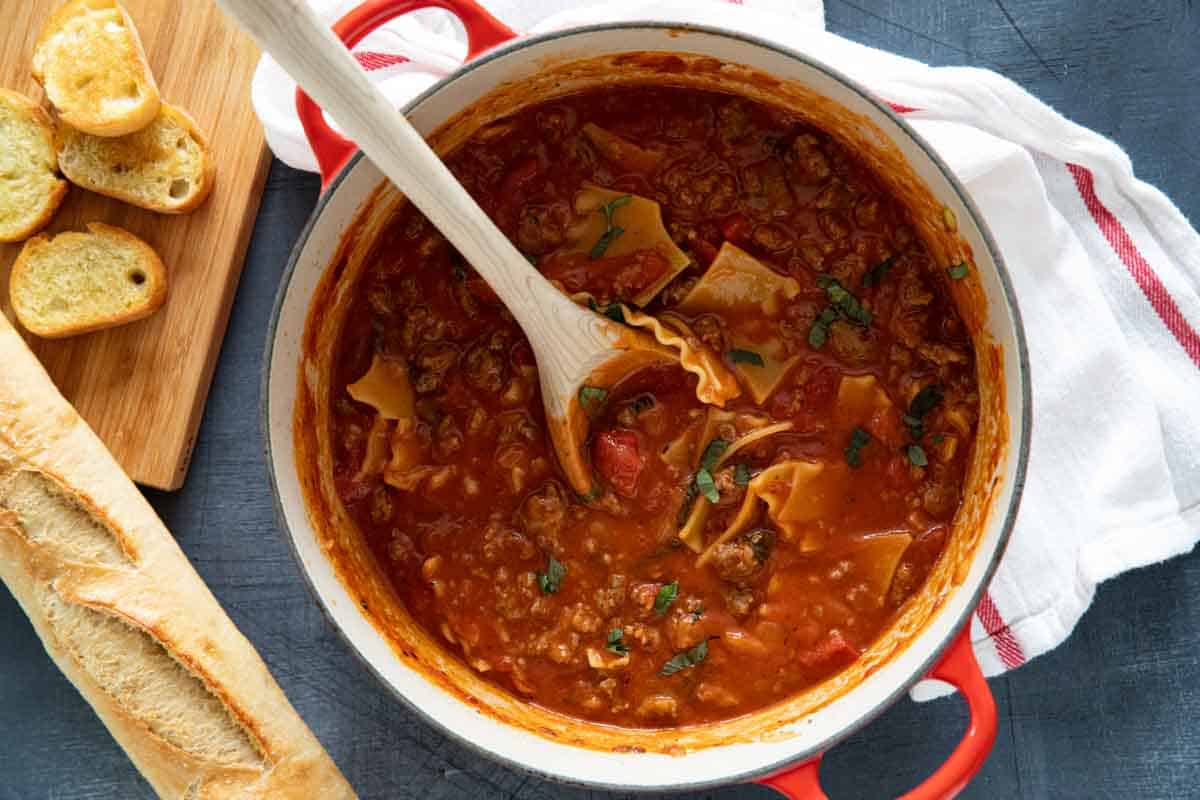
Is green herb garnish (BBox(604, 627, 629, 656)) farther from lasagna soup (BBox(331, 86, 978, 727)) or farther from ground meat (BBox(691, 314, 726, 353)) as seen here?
ground meat (BBox(691, 314, 726, 353))

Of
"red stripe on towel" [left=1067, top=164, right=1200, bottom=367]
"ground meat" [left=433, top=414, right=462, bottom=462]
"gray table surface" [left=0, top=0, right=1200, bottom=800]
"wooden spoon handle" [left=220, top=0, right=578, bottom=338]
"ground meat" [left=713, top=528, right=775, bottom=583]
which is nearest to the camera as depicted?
"wooden spoon handle" [left=220, top=0, right=578, bottom=338]

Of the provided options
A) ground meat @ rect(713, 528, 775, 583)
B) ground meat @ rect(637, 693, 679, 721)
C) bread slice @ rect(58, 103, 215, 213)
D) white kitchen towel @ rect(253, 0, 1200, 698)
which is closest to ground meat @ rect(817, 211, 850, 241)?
white kitchen towel @ rect(253, 0, 1200, 698)

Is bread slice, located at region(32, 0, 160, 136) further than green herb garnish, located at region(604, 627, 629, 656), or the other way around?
bread slice, located at region(32, 0, 160, 136)

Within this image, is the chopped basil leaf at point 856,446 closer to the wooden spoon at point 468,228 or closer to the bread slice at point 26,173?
the wooden spoon at point 468,228

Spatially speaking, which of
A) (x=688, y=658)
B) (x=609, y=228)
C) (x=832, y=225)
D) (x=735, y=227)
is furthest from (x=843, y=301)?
(x=688, y=658)

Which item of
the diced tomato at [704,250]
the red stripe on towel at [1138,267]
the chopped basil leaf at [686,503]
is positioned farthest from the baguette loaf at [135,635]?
the red stripe on towel at [1138,267]

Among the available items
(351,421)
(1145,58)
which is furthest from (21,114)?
(1145,58)
